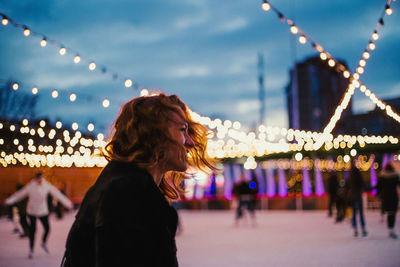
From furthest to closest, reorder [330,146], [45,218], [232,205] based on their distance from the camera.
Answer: [232,205] < [330,146] < [45,218]

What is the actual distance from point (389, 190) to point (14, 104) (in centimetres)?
1461

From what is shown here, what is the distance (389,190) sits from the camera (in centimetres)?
1012

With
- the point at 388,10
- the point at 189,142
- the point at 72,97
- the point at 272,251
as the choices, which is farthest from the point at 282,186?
the point at 189,142

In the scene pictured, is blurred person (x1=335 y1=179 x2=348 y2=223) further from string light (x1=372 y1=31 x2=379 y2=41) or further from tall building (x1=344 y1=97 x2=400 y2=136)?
string light (x1=372 y1=31 x2=379 y2=41)

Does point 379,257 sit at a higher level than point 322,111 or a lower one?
lower

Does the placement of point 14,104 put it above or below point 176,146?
above

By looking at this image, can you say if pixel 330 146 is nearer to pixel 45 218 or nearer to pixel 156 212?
pixel 45 218

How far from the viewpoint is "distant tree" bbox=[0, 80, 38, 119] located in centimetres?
1750

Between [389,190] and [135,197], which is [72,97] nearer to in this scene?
[389,190]

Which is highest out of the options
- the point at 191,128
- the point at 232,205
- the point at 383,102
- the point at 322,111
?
the point at 322,111

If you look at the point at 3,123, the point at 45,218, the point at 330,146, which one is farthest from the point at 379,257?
the point at 330,146

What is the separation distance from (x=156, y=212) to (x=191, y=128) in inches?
22.5

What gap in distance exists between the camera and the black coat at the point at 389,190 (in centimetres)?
998

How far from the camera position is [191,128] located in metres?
1.71
